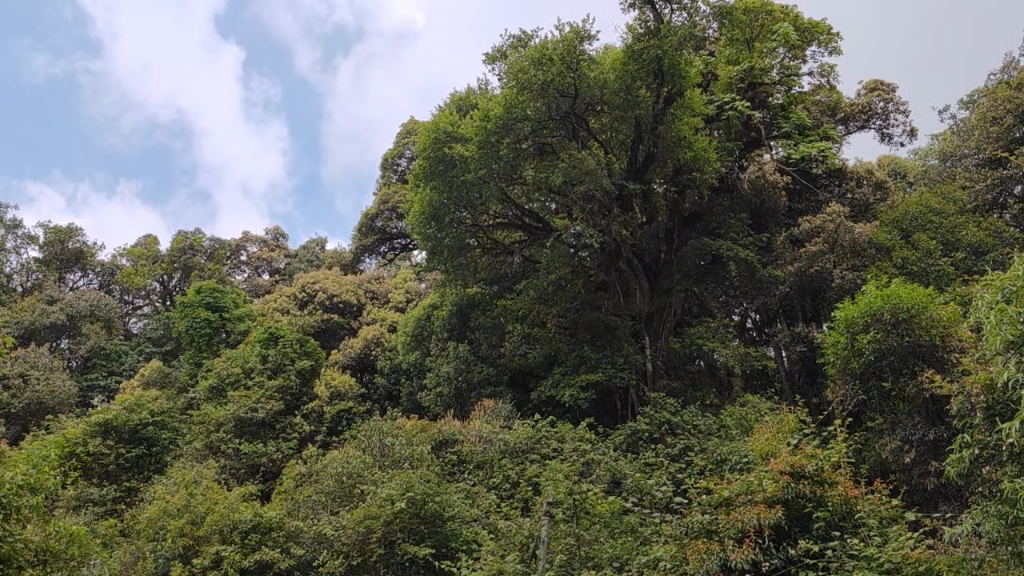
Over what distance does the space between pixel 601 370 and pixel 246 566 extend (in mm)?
6633

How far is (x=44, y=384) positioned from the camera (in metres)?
15.8

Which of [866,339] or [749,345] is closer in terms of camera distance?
[866,339]

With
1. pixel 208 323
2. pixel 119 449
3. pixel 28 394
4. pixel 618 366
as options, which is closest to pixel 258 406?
pixel 119 449

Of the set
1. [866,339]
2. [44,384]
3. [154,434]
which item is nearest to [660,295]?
[866,339]

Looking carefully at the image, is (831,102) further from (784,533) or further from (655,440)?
(784,533)

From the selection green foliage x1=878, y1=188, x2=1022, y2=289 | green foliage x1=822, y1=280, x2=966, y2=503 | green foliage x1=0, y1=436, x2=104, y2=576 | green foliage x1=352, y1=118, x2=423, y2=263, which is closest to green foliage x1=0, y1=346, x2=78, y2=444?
green foliage x1=352, y1=118, x2=423, y2=263

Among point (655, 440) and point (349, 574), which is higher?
point (655, 440)

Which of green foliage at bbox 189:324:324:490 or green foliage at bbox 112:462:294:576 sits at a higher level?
green foliage at bbox 189:324:324:490

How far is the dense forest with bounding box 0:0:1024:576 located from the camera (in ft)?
18.2

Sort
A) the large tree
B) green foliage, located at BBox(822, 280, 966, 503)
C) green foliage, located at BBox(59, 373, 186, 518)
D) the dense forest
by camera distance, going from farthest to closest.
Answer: the large tree → green foliage, located at BBox(59, 373, 186, 518) → green foliage, located at BBox(822, 280, 966, 503) → the dense forest

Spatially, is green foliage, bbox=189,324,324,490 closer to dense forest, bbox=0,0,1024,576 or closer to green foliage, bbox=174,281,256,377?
dense forest, bbox=0,0,1024,576

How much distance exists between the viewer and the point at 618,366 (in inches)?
443

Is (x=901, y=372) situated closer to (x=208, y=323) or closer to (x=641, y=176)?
(x=641, y=176)

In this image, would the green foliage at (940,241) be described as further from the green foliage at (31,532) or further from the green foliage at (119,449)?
the green foliage at (119,449)
